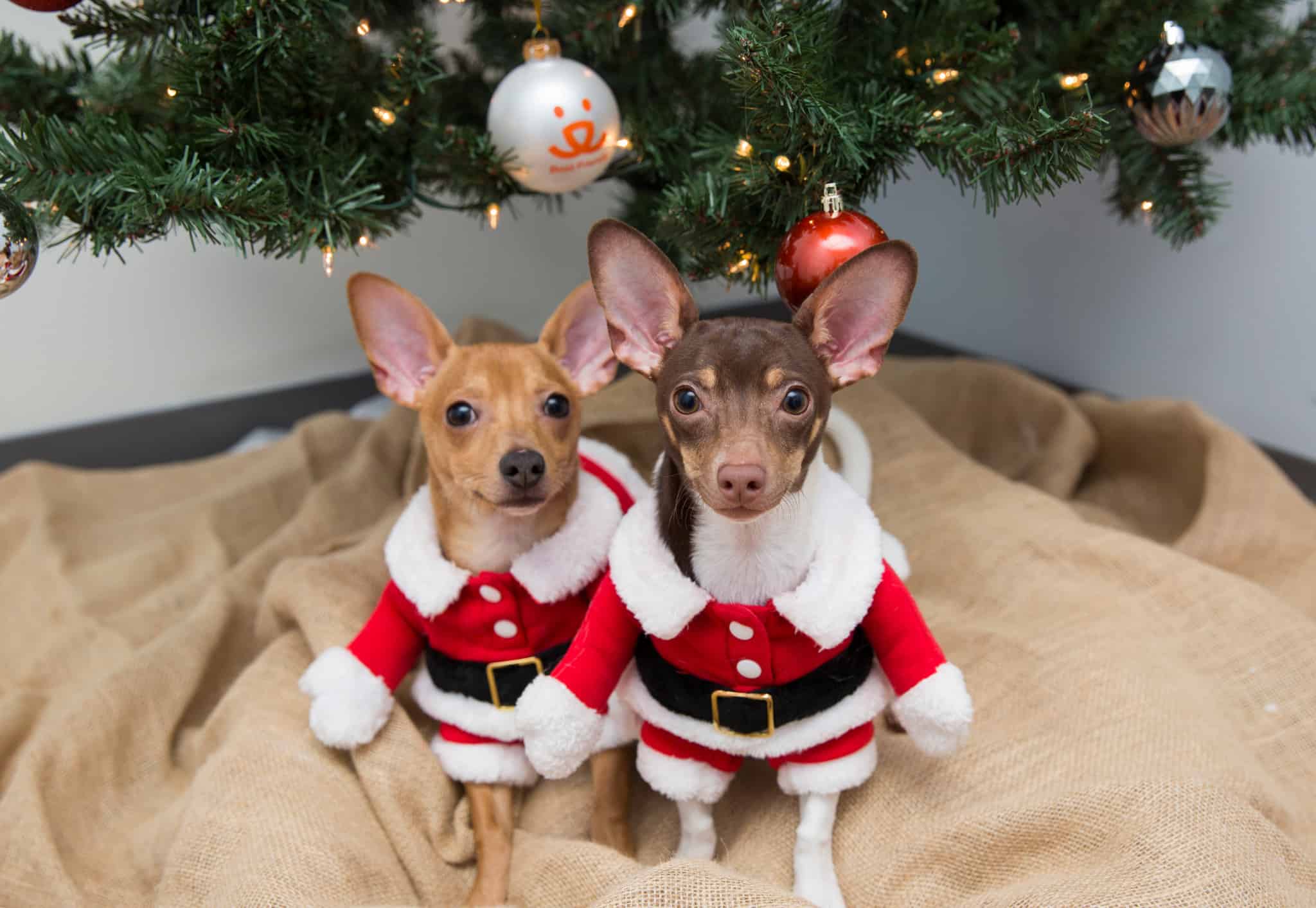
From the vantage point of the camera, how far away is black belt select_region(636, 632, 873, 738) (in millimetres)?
1156

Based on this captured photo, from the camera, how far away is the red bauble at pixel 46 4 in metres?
1.19

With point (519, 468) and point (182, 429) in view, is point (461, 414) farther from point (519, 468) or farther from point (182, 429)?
point (182, 429)

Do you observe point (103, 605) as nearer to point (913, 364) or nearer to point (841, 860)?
point (841, 860)

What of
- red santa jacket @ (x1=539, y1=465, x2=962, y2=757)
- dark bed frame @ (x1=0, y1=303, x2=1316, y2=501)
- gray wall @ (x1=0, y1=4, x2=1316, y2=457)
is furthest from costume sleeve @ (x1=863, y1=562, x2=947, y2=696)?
dark bed frame @ (x1=0, y1=303, x2=1316, y2=501)

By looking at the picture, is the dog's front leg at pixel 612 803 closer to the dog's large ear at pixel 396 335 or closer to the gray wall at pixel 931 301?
the dog's large ear at pixel 396 335

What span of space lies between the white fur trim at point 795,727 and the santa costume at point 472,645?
15 centimetres

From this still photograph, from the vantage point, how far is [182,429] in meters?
2.56

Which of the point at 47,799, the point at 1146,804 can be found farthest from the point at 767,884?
the point at 47,799

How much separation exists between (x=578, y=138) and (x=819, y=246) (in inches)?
16.0

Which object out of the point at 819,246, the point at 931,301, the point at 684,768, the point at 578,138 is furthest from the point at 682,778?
the point at 931,301

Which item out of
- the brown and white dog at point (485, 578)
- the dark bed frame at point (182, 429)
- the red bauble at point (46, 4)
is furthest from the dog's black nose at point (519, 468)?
the dark bed frame at point (182, 429)

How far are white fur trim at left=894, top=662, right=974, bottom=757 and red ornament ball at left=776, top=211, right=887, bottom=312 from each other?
0.47 meters

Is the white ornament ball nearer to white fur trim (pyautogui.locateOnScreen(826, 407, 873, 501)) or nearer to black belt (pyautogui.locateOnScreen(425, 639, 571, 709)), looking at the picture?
white fur trim (pyautogui.locateOnScreen(826, 407, 873, 501))

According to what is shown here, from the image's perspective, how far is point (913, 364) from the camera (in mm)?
2340
